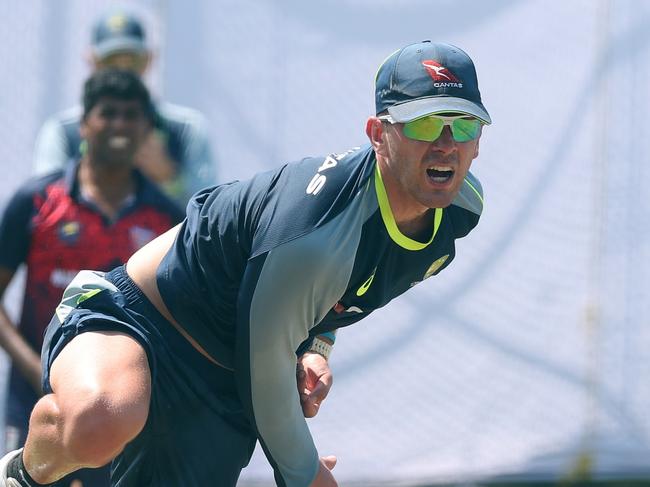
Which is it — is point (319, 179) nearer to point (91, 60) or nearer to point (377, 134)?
point (377, 134)

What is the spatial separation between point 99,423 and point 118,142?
1967mm

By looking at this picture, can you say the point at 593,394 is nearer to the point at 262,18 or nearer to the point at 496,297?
the point at 496,297

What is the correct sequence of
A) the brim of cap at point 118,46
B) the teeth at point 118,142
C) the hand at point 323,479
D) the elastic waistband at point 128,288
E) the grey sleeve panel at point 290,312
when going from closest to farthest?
1. the grey sleeve panel at point 290,312
2. the hand at point 323,479
3. the elastic waistband at point 128,288
4. the teeth at point 118,142
5. the brim of cap at point 118,46

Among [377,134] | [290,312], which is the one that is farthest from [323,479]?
[377,134]

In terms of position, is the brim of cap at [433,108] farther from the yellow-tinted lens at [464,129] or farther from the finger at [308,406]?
the finger at [308,406]

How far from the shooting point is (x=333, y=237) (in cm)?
325

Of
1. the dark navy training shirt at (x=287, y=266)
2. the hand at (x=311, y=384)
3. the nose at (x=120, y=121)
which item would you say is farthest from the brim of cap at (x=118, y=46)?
the hand at (x=311, y=384)

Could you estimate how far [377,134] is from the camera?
3.46 metres

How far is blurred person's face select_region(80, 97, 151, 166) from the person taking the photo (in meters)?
5.11

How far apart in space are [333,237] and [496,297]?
3.31m

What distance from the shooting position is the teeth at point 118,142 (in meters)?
5.11

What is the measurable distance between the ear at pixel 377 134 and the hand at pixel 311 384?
0.67 m

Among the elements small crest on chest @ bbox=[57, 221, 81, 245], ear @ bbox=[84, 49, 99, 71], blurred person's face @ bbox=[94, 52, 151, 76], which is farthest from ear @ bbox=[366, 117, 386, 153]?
ear @ bbox=[84, 49, 99, 71]

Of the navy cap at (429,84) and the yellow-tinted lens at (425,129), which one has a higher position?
the navy cap at (429,84)
